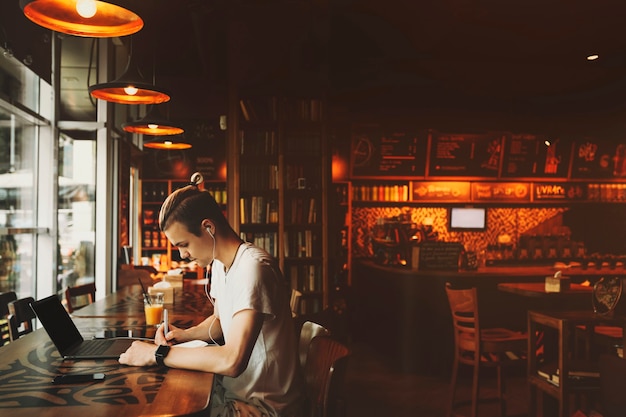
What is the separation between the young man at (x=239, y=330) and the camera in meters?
2.19

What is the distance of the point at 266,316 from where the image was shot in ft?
7.55

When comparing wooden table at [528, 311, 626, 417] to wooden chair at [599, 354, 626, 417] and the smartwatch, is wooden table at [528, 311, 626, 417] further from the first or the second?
the smartwatch

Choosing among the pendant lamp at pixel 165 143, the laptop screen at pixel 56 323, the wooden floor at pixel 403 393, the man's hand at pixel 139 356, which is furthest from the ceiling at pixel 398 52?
the man's hand at pixel 139 356

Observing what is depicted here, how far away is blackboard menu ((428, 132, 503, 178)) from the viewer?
935 centimetres

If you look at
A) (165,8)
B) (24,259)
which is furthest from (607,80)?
(24,259)

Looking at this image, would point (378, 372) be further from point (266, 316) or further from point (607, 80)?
point (607, 80)

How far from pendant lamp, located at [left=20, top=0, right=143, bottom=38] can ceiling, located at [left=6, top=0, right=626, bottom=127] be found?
2873mm

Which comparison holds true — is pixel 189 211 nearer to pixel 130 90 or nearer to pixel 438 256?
pixel 130 90

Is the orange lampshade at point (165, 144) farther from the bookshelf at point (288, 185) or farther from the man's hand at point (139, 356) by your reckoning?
the man's hand at point (139, 356)

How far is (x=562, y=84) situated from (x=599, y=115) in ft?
3.64

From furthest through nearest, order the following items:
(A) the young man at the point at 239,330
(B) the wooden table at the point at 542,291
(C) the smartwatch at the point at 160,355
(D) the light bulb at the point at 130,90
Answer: (B) the wooden table at the point at 542,291
(D) the light bulb at the point at 130,90
(C) the smartwatch at the point at 160,355
(A) the young man at the point at 239,330

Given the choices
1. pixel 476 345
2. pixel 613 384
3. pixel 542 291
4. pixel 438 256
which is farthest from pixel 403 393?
pixel 613 384

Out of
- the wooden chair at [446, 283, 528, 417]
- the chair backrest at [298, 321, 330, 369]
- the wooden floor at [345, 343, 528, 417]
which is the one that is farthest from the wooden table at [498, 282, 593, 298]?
the chair backrest at [298, 321, 330, 369]

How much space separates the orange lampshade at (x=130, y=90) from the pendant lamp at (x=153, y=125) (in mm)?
1060
